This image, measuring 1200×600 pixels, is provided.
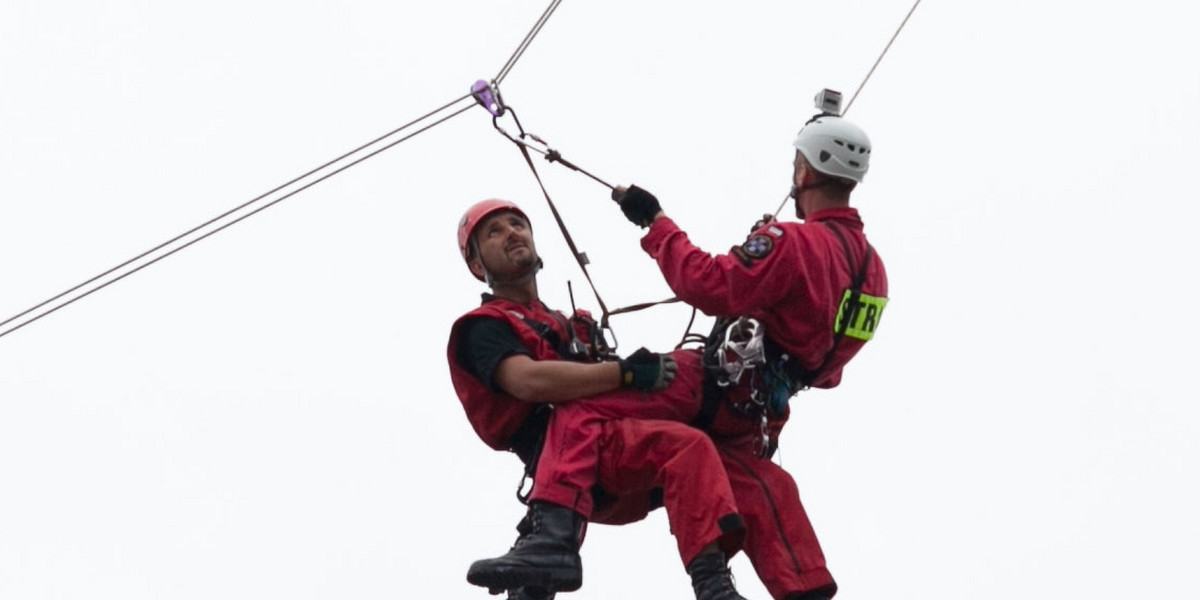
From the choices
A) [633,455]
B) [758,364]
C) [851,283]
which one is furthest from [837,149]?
[633,455]

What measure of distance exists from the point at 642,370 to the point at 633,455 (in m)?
0.32

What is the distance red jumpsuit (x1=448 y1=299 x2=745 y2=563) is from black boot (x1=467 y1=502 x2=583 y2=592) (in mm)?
97

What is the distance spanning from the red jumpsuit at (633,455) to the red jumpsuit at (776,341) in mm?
65

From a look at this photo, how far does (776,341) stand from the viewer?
12344mm

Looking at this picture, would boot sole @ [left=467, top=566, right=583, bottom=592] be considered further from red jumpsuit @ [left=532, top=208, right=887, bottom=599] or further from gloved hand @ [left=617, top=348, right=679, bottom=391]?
gloved hand @ [left=617, top=348, right=679, bottom=391]

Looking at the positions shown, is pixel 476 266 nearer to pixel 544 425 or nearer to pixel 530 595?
pixel 544 425

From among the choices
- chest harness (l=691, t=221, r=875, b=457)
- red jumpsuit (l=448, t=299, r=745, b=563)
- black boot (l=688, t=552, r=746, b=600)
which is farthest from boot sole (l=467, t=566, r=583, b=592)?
chest harness (l=691, t=221, r=875, b=457)

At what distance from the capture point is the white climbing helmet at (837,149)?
40.7ft

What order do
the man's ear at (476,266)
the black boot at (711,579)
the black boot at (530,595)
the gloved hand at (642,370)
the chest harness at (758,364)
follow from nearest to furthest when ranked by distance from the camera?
the black boot at (711,579), the gloved hand at (642,370), the chest harness at (758,364), the black boot at (530,595), the man's ear at (476,266)

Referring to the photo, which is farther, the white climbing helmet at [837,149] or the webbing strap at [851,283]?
the white climbing helmet at [837,149]

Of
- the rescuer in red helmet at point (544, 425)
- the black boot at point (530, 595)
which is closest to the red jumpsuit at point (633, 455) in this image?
the rescuer in red helmet at point (544, 425)

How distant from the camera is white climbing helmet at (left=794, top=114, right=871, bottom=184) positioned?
1239 cm

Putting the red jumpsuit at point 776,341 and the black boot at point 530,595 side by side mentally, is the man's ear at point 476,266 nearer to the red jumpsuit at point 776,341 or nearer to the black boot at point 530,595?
the red jumpsuit at point 776,341

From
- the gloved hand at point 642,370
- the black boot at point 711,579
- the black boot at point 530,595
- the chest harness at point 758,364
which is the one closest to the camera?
the black boot at point 711,579
